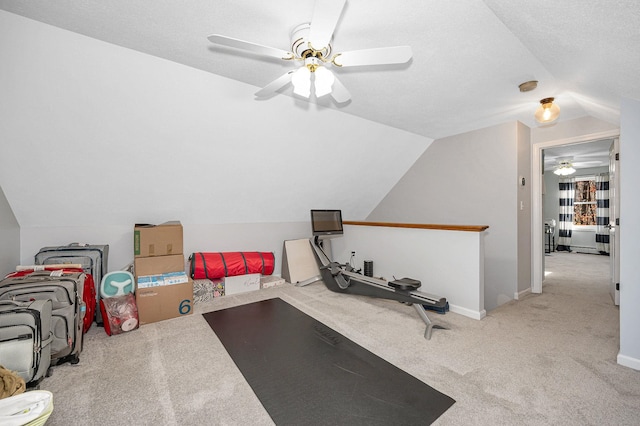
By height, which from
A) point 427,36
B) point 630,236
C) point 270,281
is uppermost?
point 427,36

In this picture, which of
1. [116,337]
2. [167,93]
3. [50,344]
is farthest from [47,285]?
[167,93]

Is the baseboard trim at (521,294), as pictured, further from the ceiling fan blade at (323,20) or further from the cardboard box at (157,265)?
the cardboard box at (157,265)

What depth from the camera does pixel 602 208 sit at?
748 cm

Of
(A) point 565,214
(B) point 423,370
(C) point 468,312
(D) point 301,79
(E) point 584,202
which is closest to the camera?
(D) point 301,79

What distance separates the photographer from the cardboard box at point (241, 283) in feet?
12.2

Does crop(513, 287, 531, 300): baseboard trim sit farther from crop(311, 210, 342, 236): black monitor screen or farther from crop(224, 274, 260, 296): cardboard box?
crop(224, 274, 260, 296): cardboard box

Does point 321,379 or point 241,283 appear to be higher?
point 241,283

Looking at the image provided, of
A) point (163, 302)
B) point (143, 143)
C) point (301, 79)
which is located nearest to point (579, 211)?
point (301, 79)

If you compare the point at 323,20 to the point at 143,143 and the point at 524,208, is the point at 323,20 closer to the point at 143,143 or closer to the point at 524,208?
the point at 143,143

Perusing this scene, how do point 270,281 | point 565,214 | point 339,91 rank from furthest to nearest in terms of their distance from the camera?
point 565,214 → point 270,281 → point 339,91

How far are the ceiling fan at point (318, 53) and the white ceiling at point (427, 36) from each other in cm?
18

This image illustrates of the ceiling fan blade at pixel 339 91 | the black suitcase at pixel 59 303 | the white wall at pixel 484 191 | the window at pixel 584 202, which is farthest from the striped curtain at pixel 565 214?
the black suitcase at pixel 59 303

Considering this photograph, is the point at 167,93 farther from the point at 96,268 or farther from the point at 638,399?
A: the point at 638,399

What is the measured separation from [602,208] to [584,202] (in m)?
0.45
